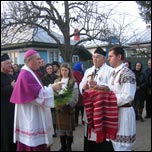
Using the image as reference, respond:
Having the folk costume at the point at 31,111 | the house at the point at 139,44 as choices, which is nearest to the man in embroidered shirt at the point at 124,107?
the folk costume at the point at 31,111

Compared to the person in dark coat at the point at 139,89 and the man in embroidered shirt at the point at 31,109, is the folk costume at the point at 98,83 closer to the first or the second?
the man in embroidered shirt at the point at 31,109

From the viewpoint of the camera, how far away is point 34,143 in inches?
182

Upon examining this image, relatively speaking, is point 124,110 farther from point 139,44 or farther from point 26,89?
point 139,44

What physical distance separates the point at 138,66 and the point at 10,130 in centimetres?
587

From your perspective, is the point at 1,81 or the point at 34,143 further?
the point at 1,81

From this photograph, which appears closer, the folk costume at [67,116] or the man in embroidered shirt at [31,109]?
the man in embroidered shirt at [31,109]

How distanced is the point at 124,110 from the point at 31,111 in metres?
1.37

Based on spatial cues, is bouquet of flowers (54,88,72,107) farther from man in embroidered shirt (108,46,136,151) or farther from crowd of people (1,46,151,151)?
man in embroidered shirt (108,46,136,151)

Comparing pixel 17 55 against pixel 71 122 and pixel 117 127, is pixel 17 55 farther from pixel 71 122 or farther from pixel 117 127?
pixel 117 127

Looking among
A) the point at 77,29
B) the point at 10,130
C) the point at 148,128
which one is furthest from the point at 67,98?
the point at 77,29

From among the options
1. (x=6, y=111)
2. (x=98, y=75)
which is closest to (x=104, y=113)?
(x=98, y=75)

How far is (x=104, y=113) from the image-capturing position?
4.91m

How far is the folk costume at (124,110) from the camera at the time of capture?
15.3 ft

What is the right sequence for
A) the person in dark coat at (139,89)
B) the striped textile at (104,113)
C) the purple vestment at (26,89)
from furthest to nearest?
1. the person in dark coat at (139,89)
2. the striped textile at (104,113)
3. the purple vestment at (26,89)
